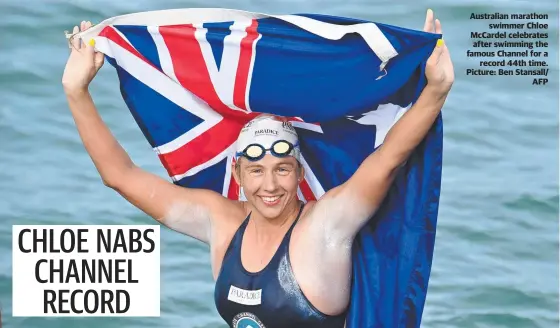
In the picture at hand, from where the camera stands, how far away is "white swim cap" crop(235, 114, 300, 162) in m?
5.77

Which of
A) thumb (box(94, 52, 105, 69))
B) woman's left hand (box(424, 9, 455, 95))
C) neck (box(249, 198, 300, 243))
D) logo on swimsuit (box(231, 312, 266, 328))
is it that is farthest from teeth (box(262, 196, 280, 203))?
thumb (box(94, 52, 105, 69))

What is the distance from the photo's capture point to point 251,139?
19.2 feet

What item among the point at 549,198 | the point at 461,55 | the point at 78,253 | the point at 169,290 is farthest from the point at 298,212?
the point at 461,55

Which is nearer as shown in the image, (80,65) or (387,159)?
(387,159)

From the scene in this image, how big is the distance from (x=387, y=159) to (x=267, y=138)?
0.62m

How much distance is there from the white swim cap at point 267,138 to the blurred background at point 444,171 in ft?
12.3

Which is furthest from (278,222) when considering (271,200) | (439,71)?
(439,71)

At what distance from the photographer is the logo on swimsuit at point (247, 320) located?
18.9 feet

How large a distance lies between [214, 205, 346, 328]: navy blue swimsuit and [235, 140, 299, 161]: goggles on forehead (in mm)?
313

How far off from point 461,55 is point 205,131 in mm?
6820

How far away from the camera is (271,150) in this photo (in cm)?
575

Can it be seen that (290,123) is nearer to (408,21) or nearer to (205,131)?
(205,131)

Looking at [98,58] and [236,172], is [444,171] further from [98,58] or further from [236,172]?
[98,58]

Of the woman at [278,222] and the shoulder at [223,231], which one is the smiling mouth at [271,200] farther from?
the shoulder at [223,231]
